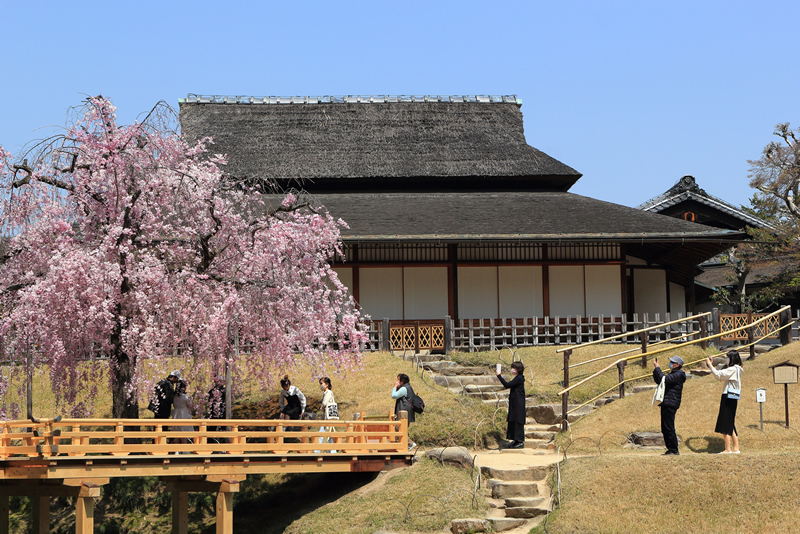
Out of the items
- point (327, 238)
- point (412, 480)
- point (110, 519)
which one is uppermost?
point (327, 238)

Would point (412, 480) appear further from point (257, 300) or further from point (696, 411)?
point (696, 411)

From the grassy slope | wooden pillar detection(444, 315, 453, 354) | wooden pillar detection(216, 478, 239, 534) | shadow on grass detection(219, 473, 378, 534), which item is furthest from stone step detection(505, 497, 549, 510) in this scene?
wooden pillar detection(444, 315, 453, 354)

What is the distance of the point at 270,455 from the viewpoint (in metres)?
13.0

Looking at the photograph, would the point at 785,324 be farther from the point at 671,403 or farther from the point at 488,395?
the point at 671,403

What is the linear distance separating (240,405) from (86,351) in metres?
5.00

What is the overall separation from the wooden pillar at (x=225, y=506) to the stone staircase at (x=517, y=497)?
12.8 feet

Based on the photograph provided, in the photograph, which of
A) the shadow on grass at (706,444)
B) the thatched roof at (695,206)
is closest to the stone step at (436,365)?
the shadow on grass at (706,444)

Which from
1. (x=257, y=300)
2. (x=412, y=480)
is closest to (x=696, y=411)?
(x=412, y=480)

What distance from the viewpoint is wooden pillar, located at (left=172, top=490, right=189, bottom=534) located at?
13.8 meters

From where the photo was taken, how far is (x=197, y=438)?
13.1 m

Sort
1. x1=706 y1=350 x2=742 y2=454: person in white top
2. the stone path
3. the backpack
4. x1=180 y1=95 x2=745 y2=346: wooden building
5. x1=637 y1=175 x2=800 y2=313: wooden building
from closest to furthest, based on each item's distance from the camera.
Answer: the stone path < x1=706 y1=350 x2=742 y2=454: person in white top < the backpack < x1=180 y1=95 x2=745 y2=346: wooden building < x1=637 y1=175 x2=800 y2=313: wooden building

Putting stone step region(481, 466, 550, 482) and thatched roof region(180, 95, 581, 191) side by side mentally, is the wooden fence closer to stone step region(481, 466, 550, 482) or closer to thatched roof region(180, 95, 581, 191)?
thatched roof region(180, 95, 581, 191)

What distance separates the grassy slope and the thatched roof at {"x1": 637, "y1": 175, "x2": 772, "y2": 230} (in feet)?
78.4

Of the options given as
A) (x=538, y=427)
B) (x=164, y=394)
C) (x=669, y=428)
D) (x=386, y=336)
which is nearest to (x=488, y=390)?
(x=538, y=427)
